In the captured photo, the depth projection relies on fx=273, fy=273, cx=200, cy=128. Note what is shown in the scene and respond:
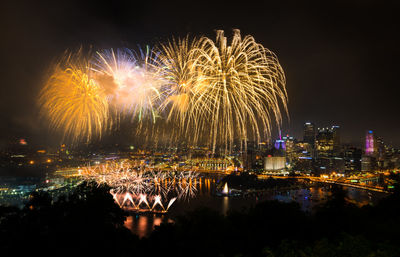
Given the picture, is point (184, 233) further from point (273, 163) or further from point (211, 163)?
point (273, 163)

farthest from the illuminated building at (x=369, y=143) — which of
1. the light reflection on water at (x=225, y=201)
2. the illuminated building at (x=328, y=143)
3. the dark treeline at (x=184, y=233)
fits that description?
the dark treeline at (x=184, y=233)

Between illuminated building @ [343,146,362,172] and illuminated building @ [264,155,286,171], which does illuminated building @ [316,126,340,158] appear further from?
illuminated building @ [264,155,286,171]

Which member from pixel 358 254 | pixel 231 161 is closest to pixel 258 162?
pixel 231 161

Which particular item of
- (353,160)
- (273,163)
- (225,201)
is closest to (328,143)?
(353,160)

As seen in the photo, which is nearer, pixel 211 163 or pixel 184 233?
pixel 184 233

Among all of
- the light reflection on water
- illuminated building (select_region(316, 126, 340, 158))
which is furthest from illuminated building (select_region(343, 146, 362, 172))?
the light reflection on water

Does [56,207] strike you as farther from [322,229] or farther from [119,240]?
[322,229]
